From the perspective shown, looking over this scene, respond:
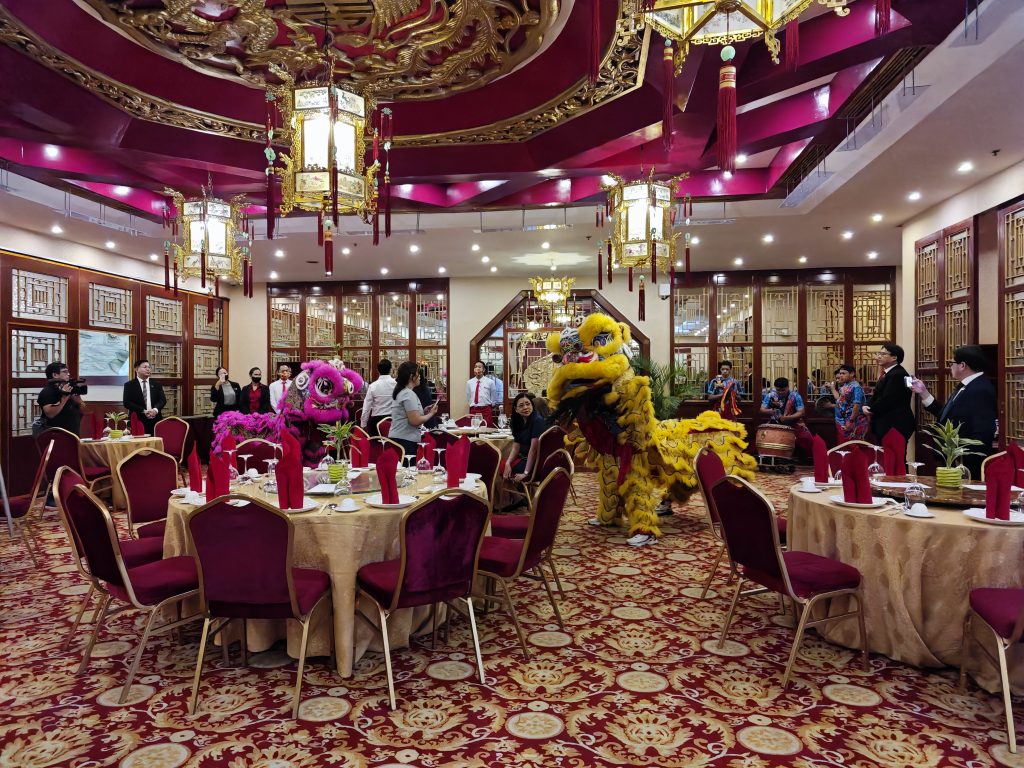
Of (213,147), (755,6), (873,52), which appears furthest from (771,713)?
(213,147)

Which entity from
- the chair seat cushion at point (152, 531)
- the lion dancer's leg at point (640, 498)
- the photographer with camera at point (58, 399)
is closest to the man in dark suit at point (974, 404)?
the lion dancer's leg at point (640, 498)

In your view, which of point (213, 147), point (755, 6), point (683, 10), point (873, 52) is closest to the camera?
point (755, 6)

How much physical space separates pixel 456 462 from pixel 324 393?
157cm

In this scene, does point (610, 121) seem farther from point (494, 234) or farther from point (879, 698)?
point (879, 698)

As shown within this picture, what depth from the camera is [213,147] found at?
5789 millimetres

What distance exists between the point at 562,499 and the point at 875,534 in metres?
1.43

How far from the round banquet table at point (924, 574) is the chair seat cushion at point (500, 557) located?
1.55m

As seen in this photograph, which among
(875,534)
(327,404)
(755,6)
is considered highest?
(755,6)

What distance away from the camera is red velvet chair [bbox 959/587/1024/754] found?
2.29m

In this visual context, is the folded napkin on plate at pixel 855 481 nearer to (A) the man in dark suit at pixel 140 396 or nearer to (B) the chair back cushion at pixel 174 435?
(B) the chair back cushion at pixel 174 435

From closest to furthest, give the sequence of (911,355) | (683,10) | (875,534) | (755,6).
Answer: (755,6) < (683,10) < (875,534) < (911,355)

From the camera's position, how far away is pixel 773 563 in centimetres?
278

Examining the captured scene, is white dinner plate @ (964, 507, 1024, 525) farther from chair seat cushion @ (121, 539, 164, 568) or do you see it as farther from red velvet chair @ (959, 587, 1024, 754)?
chair seat cushion @ (121, 539, 164, 568)

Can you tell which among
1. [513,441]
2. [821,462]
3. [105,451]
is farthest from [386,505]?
[105,451]
